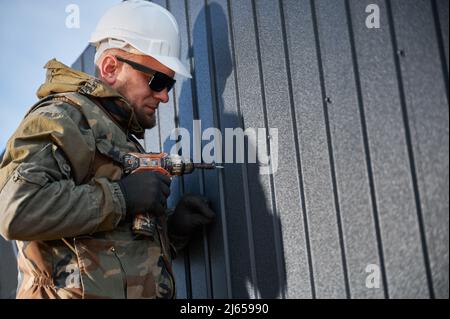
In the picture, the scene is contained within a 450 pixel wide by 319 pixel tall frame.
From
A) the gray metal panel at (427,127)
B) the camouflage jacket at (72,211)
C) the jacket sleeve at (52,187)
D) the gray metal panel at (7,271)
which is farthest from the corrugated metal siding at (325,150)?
the gray metal panel at (7,271)

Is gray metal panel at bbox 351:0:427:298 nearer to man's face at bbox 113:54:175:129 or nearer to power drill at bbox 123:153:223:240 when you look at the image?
power drill at bbox 123:153:223:240

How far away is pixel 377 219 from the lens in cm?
241

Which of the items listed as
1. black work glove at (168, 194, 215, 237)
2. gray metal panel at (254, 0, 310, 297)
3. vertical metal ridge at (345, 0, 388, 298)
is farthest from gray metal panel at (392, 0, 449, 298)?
black work glove at (168, 194, 215, 237)

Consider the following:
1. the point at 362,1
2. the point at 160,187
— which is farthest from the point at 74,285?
the point at 362,1

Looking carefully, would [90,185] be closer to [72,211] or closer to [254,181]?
[72,211]

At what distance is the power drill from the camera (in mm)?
2654

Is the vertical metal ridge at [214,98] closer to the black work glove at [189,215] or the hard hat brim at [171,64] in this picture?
the black work glove at [189,215]

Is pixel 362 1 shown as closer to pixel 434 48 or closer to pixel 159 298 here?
pixel 434 48

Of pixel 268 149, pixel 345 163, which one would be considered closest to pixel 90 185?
pixel 268 149

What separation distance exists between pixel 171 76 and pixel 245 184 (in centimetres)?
70

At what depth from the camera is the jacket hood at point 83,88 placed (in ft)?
9.28

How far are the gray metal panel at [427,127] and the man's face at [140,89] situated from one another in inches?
48.9

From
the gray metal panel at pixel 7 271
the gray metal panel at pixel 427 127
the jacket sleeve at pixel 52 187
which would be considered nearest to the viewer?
the gray metal panel at pixel 427 127

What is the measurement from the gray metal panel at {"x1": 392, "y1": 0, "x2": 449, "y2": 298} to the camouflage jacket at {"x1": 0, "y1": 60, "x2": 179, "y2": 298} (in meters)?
1.18
